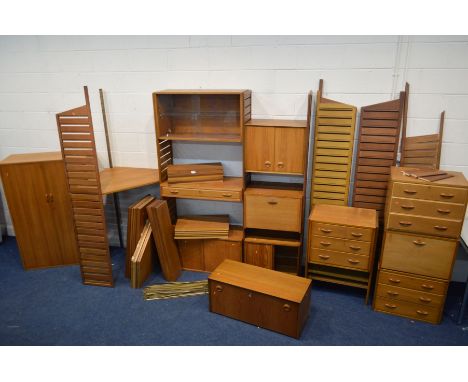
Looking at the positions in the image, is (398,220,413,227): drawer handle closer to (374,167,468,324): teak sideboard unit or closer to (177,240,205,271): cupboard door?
(374,167,468,324): teak sideboard unit

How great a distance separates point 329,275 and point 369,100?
5.42 feet

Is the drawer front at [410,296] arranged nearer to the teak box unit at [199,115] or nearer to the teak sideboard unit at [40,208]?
the teak box unit at [199,115]

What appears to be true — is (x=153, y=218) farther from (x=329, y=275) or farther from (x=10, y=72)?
(x=10, y=72)

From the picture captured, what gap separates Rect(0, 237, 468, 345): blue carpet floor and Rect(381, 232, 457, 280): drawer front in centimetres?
48

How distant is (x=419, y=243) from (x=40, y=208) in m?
3.64

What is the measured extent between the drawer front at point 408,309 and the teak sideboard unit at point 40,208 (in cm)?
312

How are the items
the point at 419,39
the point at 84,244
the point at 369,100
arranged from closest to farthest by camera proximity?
the point at 419,39
the point at 369,100
the point at 84,244

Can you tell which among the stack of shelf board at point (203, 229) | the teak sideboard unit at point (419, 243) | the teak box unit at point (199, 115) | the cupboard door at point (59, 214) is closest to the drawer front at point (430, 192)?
the teak sideboard unit at point (419, 243)

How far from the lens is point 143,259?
3.67 m

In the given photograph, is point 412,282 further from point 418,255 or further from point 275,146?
point 275,146

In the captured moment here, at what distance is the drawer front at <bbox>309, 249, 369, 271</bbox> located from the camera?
323cm

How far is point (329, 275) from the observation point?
3.48m

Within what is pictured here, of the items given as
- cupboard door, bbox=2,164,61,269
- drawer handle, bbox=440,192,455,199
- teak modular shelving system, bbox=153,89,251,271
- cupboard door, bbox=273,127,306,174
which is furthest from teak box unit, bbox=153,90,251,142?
drawer handle, bbox=440,192,455,199

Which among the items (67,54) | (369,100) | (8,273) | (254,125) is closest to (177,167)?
(254,125)
